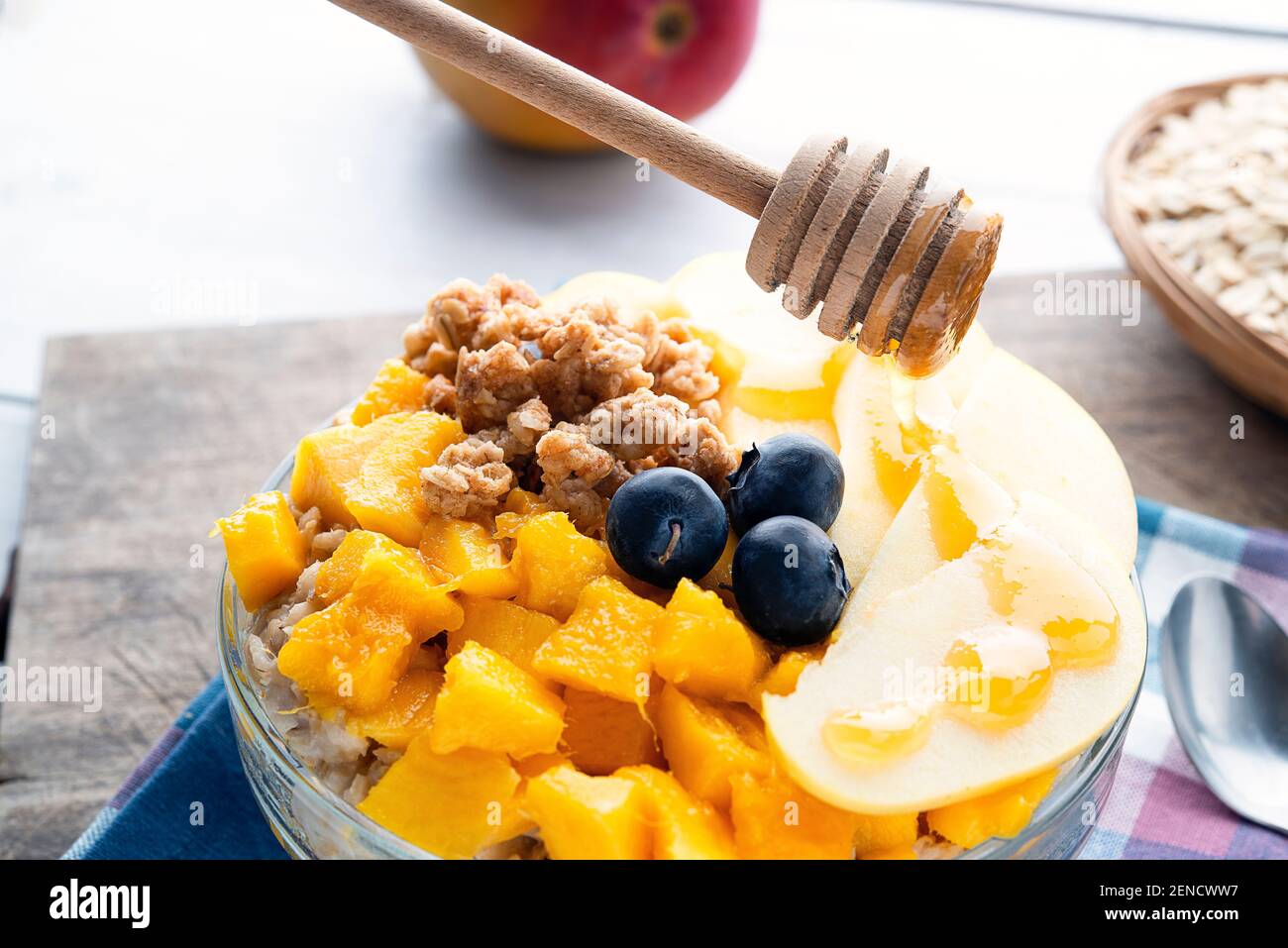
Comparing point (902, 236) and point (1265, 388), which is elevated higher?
point (902, 236)

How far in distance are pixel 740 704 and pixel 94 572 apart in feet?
4.31

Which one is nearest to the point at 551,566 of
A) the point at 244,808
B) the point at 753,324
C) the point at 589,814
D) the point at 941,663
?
the point at 589,814

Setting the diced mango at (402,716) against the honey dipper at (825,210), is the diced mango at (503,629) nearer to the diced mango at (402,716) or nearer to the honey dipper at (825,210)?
the diced mango at (402,716)

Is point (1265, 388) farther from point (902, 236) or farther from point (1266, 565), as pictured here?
point (902, 236)

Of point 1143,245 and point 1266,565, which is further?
point 1143,245

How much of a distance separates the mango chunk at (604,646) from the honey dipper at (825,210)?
0.39 m

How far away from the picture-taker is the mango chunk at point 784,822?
1154mm

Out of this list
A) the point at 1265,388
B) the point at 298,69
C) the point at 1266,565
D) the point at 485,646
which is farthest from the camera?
the point at 298,69

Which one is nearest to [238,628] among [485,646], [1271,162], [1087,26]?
[485,646]

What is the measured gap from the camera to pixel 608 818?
3.62 ft

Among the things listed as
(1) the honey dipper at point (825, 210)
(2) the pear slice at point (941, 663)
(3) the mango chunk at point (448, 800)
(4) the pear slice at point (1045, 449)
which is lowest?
(3) the mango chunk at point (448, 800)

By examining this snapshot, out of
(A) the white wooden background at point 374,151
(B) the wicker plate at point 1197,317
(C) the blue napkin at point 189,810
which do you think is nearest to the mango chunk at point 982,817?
(C) the blue napkin at point 189,810

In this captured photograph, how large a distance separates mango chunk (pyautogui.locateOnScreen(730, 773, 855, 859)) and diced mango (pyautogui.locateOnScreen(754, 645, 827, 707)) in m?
0.10

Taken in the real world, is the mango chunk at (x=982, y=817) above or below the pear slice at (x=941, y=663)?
below
